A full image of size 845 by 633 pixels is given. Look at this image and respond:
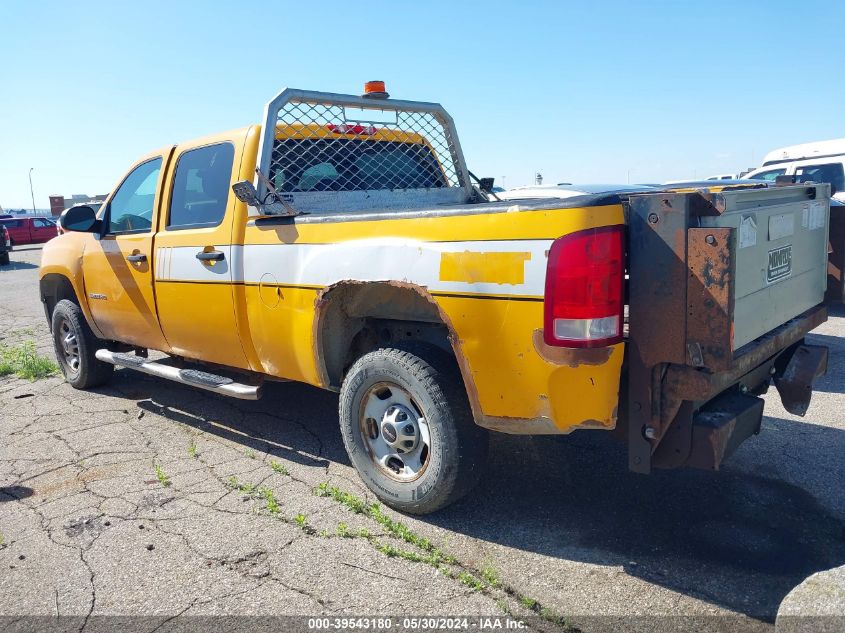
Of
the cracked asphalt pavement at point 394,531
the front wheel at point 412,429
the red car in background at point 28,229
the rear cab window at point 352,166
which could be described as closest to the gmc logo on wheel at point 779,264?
the cracked asphalt pavement at point 394,531

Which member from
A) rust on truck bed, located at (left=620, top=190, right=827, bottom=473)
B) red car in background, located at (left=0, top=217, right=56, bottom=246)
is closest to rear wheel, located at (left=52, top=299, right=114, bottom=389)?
rust on truck bed, located at (left=620, top=190, right=827, bottom=473)

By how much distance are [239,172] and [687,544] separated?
327 centimetres

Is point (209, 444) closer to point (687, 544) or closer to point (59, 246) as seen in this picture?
point (59, 246)

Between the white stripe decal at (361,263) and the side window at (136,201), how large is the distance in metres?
0.85

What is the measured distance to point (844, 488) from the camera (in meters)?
3.82

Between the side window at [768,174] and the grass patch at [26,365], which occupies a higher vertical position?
the side window at [768,174]

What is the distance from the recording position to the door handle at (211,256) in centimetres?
442

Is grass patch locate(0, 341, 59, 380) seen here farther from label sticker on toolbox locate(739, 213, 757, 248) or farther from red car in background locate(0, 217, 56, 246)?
red car in background locate(0, 217, 56, 246)

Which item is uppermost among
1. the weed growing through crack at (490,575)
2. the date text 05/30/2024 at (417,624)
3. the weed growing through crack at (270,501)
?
the weed growing through crack at (270,501)

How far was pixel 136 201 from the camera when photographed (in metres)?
5.46

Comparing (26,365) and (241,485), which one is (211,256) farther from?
(26,365)

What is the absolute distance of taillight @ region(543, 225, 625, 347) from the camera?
2.80 metres

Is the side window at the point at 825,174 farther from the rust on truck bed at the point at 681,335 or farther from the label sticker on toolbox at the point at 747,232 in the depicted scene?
the rust on truck bed at the point at 681,335

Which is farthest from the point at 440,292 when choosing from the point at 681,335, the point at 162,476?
the point at 162,476
